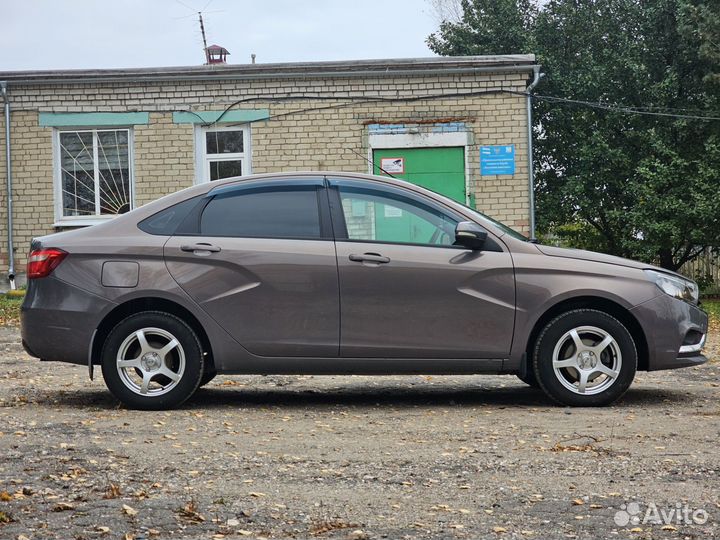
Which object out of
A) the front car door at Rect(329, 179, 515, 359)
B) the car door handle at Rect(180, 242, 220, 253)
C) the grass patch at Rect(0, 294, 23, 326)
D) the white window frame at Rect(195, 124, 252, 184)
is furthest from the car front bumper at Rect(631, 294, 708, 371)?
the white window frame at Rect(195, 124, 252, 184)

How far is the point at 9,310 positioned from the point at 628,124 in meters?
14.1

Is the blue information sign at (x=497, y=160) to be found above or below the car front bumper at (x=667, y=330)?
above

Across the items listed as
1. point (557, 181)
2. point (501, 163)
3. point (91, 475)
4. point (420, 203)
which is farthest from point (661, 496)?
point (557, 181)

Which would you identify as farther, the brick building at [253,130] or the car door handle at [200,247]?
the brick building at [253,130]

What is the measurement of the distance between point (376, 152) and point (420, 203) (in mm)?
11451

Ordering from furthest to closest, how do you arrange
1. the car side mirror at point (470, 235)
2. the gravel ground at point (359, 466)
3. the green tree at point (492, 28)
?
the green tree at point (492, 28)
the car side mirror at point (470, 235)
the gravel ground at point (359, 466)

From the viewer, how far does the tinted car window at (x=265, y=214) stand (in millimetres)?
7812

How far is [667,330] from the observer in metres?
7.75

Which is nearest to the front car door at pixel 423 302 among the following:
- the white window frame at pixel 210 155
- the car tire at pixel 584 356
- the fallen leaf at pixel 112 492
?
the car tire at pixel 584 356

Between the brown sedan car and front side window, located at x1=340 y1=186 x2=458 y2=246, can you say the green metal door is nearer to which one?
front side window, located at x1=340 y1=186 x2=458 y2=246

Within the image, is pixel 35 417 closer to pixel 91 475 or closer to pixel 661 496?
pixel 91 475

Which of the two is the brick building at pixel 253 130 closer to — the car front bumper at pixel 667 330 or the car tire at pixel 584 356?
the car front bumper at pixel 667 330

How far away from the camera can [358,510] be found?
4750 mm

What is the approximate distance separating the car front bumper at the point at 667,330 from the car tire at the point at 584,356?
0.17 meters
